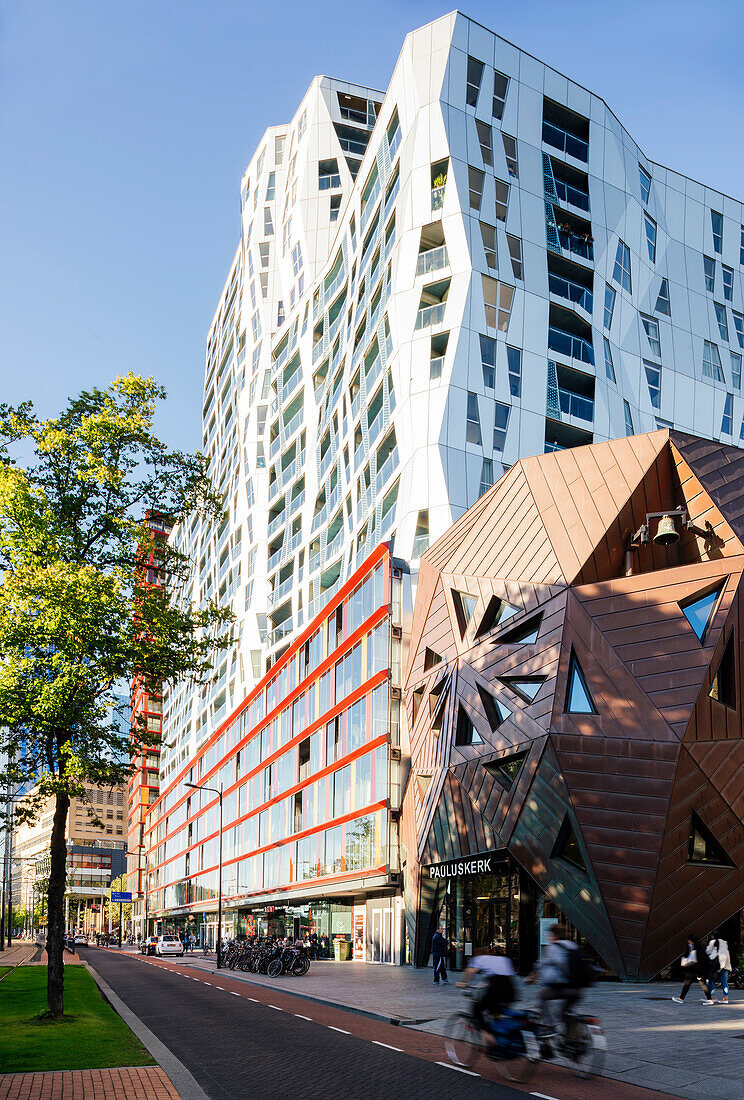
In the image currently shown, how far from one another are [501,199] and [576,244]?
4.86 meters

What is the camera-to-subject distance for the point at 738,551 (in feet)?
88.3

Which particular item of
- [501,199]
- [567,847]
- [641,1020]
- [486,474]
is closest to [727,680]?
[567,847]

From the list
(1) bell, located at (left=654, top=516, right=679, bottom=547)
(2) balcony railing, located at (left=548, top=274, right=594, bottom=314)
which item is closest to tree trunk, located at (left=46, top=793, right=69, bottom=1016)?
(1) bell, located at (left=654, top=516, right=679, bottom=547)

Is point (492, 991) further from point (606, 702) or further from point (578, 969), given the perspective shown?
point (606, 702)

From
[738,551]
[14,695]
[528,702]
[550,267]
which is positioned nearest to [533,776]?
[528,702]

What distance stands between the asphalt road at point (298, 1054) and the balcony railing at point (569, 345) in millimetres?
30476

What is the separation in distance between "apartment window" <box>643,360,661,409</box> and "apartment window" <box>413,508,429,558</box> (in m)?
16.5

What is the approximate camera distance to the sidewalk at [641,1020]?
41.2ft

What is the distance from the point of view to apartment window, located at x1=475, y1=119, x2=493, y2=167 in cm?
4472

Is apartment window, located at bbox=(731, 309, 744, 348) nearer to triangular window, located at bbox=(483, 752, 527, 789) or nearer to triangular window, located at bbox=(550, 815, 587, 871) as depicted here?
triangular window, located at bbox=(483, 752, 527, 789)

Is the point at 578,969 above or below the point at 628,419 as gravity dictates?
below

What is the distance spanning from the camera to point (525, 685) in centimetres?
2977

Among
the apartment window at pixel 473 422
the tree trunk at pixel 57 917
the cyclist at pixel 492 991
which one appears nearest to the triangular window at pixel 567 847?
the tree trunk at pixel 57 917

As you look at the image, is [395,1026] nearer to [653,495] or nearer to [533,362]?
Result: [653,495]
